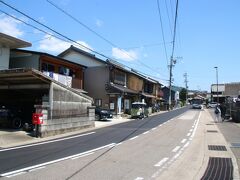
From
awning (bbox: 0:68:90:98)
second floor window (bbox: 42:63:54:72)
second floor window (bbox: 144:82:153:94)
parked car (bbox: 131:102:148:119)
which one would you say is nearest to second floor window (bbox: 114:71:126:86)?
parked car (bbox: 131:102:148:119)

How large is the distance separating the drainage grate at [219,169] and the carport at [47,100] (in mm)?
10316

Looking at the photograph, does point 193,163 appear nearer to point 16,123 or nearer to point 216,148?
point 216,148

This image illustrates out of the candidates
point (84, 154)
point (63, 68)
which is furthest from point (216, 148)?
point (63, 68)

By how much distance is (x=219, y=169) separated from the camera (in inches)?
418

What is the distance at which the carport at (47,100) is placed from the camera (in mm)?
19950

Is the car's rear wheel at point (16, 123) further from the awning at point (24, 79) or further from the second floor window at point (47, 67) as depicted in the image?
the second floor window at point (47, 67)

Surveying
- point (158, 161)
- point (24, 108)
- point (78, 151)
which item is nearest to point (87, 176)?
point (158, 161)

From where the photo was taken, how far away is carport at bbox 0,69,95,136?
20.0 m

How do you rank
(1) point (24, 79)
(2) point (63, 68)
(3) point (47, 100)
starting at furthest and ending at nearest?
(2) point (63, 68) → (1) point (24, 79) → (3) point (47, 100)

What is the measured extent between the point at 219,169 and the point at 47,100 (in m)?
13.0

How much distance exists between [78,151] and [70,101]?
9.95m

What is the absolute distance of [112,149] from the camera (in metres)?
14.3

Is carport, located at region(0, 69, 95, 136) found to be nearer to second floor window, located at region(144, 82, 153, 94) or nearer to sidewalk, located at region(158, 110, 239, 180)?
sidewalk, located at region(158, 110, 239, 180)

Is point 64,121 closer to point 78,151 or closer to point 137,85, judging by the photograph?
point 78,151
